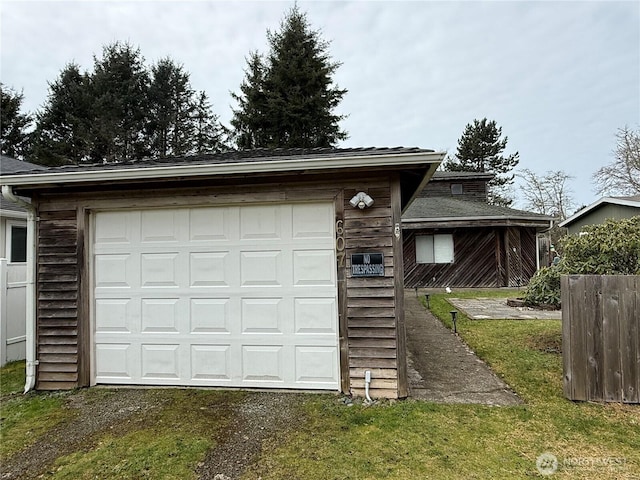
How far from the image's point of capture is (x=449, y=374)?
4270 millimetres

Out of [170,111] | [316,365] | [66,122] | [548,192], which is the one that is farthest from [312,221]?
[548,192]

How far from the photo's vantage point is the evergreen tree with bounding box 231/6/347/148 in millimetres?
18984

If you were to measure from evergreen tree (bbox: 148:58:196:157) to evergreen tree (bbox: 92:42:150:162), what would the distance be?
0.49m

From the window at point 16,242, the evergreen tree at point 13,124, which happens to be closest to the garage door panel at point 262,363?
the window at point 16,242

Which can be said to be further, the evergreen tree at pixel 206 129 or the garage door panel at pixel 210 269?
the evergreen tree at pixel 206 129

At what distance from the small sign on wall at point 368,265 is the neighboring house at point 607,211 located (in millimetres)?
11966

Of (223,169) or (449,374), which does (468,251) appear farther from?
(223,169)

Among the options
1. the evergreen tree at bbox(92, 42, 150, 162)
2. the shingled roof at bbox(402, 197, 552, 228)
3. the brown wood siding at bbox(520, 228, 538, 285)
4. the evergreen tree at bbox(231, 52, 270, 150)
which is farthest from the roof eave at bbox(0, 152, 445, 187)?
the evergreen tree at bbox(92, 42, 150, 162)

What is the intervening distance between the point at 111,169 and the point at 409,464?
3.79 metres

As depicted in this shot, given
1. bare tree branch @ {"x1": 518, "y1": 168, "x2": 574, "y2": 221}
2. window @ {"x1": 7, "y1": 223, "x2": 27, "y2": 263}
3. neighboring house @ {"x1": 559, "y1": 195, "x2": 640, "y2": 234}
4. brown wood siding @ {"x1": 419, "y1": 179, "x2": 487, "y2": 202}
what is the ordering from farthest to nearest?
bare tree branch @ {"x1": 518, "y1": 168, "x2": 574, "y2": 221}
brown wood siding @ {"x1": 419, "y1": 179, "x2": 487, "y2": 202}
neighboring house @ {"x1": 559, "y1": 195, "x2": 640, "y2": 234}
window @ {"x1": 7, "y1": 223, "x2": 27, "y2": 263}

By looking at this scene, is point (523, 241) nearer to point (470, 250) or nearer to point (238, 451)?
point (470, 250)

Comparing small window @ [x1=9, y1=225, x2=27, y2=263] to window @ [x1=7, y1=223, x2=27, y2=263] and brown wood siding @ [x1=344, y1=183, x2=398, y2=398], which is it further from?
brown wood siding @ [x1=344, y1=183, x2=398, y2=398]

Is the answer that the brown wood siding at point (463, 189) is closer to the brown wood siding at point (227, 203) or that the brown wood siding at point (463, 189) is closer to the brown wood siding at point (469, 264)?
the brown wood siding at point (469, 264)

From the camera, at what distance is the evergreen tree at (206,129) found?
21.8 m
